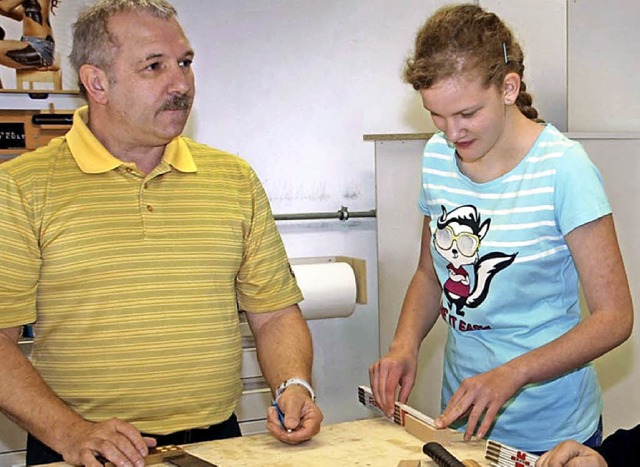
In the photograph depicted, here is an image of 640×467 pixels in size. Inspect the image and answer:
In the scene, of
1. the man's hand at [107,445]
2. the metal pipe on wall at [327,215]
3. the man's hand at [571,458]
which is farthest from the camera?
the metal pipe on wall at [327,215]

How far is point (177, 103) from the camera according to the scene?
1.52m

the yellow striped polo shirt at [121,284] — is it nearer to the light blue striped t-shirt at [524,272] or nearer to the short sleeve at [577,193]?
the light blue striped t-shirt at [524,272]

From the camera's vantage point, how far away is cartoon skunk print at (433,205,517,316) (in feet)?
4.47

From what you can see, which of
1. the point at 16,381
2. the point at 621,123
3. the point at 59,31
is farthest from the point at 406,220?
the point at 16,381

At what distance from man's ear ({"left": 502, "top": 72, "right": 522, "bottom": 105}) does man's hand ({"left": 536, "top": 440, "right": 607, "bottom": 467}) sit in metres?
0.55

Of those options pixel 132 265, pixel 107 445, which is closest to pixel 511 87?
pixel 132 265

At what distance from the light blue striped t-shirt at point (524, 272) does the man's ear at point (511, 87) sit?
8 centimetres

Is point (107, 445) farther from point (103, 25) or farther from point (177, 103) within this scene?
point (103, 25)

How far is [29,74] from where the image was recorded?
231cm

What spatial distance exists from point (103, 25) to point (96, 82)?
0.34 ft

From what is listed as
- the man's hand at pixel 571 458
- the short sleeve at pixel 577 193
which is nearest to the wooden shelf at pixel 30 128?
Result: the short sleeve at pixel 577 193

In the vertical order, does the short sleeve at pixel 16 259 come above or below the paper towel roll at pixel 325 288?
above

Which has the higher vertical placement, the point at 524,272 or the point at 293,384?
the point at 524,272

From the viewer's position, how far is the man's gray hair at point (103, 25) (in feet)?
5.04
